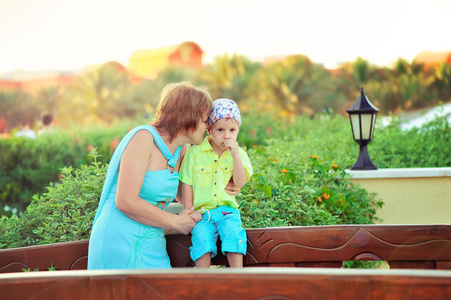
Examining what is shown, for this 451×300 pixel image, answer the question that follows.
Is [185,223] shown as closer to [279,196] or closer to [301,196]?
[279,196]

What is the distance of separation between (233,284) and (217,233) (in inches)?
44.4

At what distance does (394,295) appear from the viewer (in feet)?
3.96

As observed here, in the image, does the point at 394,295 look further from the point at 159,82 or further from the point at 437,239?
the point at 159,82

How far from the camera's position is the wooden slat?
120 centimetres

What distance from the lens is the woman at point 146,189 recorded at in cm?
213

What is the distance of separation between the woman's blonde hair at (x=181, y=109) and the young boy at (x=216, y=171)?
167mm

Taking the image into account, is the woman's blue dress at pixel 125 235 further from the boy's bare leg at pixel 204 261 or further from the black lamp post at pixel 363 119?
the black lamp post at pixel 363 119

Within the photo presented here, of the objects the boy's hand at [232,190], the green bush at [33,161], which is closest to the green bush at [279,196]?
the boy's hand at [232,190]

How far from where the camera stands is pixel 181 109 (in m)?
2.28

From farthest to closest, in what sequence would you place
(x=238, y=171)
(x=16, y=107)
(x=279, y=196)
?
(x=16, y=107)
(x=279, y=196)
(x=238, y=171)

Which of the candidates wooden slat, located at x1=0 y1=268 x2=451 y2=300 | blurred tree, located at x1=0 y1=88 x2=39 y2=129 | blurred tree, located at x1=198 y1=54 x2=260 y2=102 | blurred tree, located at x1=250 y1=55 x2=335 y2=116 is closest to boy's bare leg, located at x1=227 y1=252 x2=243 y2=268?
wooden slat, located at x1=0 y1=268 x2=451 y2=300

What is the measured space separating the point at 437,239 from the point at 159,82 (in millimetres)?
30428

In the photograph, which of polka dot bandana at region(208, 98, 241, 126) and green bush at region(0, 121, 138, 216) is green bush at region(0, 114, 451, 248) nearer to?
polka dot bandana at region(208, 98, 241, 126)

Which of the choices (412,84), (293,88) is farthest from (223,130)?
(412,84)
